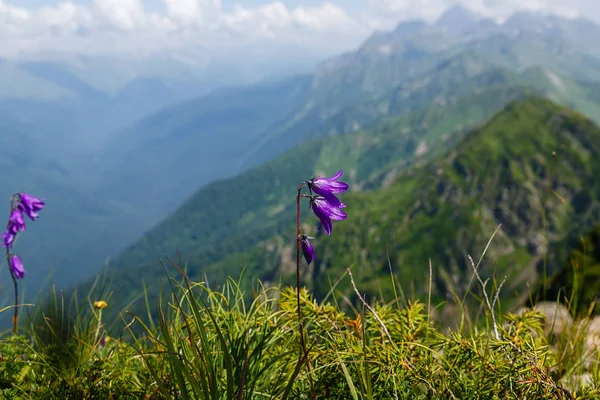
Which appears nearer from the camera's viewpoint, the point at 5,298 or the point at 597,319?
the point at 5,298

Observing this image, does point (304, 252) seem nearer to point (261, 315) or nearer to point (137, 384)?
point (261, 315)

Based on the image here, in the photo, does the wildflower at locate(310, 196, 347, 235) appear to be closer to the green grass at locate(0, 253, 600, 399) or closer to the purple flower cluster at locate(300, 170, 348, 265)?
the purple flower cluster at locate(300, 170, 348, 265)

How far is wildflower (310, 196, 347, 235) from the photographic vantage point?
2393 mm

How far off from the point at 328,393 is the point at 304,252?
0.95 meters

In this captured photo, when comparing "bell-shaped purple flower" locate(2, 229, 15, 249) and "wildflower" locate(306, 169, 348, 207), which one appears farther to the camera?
"bell-shaped purple flower" locate(2, 229, 15, 249)

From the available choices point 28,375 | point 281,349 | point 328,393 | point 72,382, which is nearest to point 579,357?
point 328,393

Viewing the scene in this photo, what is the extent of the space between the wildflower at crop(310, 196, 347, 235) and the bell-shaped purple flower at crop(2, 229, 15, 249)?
12.9 ft

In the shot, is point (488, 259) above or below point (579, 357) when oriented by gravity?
below

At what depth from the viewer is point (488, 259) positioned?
19888cm

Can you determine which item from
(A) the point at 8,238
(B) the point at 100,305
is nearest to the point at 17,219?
(A) the point at 8,238

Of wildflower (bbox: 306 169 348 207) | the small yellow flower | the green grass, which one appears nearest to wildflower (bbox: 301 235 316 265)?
wildflower (bbox: 306 169 348 207)

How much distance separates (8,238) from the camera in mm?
4574

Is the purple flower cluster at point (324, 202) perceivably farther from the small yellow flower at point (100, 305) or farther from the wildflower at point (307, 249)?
the small yellow flower at point (100, 305)

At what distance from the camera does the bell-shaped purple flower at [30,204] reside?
15.6ft
